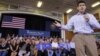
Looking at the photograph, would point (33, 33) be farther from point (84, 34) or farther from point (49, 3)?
point (84, 34)

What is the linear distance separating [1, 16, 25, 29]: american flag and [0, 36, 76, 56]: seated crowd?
6.85 ft

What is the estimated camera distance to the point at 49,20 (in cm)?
1073

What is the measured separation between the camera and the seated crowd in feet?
19.2

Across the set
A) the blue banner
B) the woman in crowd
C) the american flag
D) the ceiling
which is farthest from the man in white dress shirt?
the blue banner

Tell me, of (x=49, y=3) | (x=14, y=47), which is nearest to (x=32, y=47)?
(x=14, y=47)

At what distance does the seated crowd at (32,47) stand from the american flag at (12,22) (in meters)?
2.09

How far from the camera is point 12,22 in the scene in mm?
8766

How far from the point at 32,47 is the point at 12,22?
9.30ft

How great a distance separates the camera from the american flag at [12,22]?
28.4ft

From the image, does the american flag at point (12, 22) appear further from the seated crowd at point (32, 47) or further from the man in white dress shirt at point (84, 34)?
the man in white dress shirt at point (84, 34)

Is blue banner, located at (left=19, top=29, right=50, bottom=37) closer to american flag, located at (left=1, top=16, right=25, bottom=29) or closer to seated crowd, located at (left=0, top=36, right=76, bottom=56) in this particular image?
american flag, located at (left=1, top=16, right=25, bottom=29)

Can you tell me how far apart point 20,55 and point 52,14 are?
5.43 metres

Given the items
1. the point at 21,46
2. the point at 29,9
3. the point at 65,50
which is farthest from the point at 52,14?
the point at 21,46

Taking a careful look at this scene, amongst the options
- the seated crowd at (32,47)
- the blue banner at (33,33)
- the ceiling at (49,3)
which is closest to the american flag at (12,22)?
the blue banner at (33,33)
